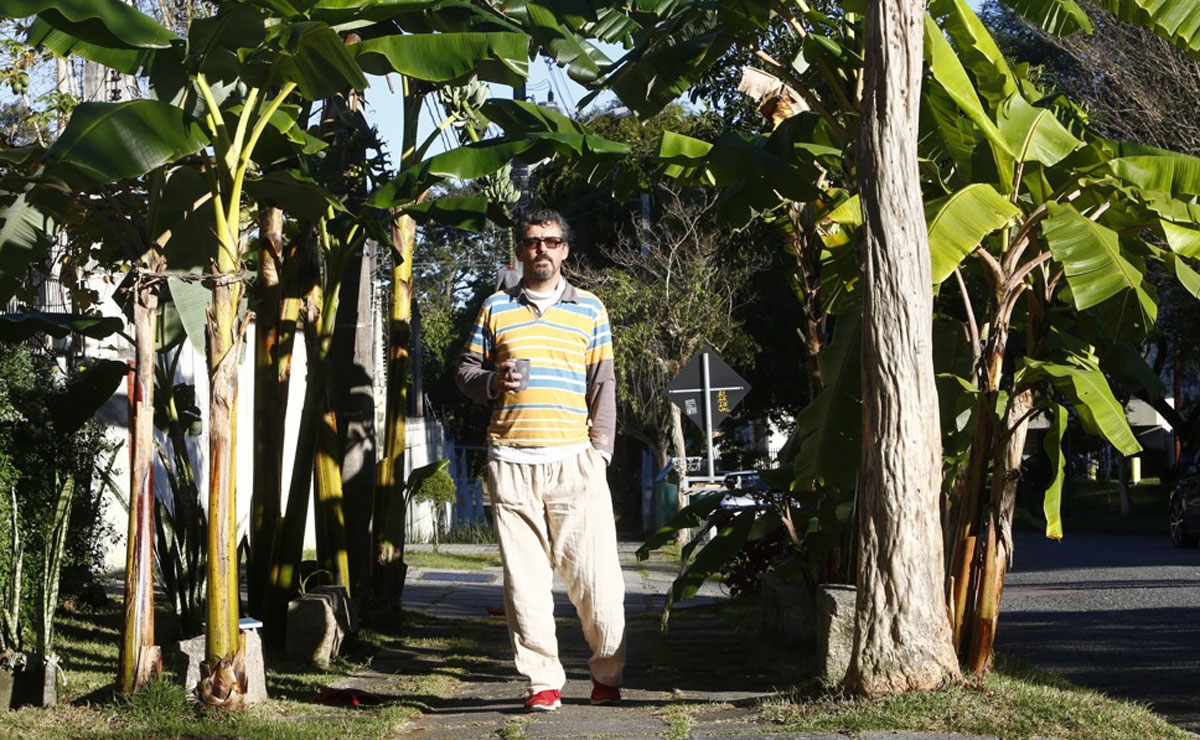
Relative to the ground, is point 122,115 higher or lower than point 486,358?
higher

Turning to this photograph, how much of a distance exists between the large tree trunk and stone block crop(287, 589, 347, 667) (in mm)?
3355

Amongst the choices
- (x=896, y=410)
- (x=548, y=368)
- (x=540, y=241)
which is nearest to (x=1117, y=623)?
(x=896, y=410)

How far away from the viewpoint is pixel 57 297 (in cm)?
1421

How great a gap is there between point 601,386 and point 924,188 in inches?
90.2

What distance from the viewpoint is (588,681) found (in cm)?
814

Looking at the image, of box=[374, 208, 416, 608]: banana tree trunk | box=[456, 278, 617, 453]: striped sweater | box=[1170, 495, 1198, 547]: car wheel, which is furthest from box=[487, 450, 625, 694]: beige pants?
box=[1170, 495, 1198, 547]: car wheel

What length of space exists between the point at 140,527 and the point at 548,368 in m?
1.95

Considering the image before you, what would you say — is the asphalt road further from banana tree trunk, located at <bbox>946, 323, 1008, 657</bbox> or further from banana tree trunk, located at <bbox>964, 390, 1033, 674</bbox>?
banana tree trunk, located at <bbox>946, 323, 1008, 657</bbox>

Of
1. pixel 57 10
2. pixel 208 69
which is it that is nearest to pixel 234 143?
pixel 208 69

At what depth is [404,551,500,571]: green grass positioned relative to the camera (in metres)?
19.0

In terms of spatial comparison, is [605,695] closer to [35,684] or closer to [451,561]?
[35,684]

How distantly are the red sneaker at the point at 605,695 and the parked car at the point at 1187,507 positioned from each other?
52.7 ft

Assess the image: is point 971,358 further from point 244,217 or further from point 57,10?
point 244,217

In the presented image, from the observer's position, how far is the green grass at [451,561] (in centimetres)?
1902
